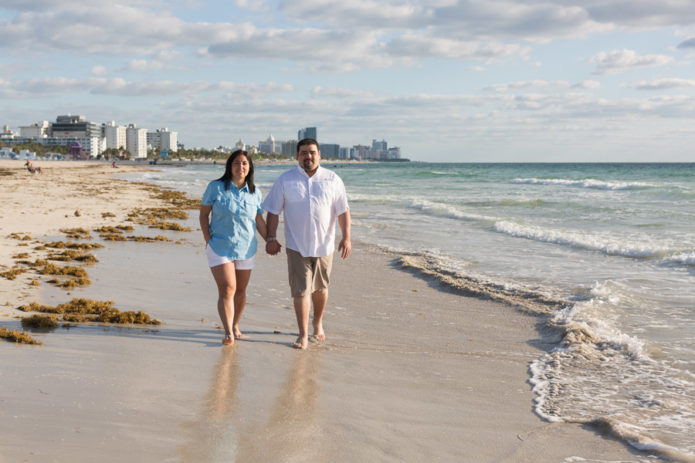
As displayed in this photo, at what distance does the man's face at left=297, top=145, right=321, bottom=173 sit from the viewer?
520 centimetres

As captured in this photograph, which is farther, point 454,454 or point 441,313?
point 441,313

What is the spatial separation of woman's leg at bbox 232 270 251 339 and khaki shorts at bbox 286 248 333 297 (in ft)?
1.34

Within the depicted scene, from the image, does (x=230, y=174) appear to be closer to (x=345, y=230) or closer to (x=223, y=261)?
(x=223, y=261)

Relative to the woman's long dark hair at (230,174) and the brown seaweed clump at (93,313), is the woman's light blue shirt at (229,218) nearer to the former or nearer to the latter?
the woman's long dark hair at (230,174)

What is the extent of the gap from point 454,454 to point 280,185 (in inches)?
109

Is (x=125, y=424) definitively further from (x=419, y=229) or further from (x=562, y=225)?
(x=562, y=225)

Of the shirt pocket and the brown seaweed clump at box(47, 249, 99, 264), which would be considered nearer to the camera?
the shirt pocket

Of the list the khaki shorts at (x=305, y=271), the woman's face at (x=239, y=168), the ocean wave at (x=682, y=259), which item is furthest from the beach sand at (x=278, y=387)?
the ocean wave at (x=682, y=259)

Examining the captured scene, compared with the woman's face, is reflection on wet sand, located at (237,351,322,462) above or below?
below

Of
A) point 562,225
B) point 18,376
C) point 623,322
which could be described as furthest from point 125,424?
point 562,225

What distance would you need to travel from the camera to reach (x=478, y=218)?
60.0 ft

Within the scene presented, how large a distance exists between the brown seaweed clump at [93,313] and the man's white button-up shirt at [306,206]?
1.65 meters

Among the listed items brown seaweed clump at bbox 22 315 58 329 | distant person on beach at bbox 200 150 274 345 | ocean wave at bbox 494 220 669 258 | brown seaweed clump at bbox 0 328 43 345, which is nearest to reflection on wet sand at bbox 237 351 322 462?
distant person on beach at bbox 200 150 274 345

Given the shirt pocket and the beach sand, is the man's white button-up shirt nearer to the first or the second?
the shirt pocket
